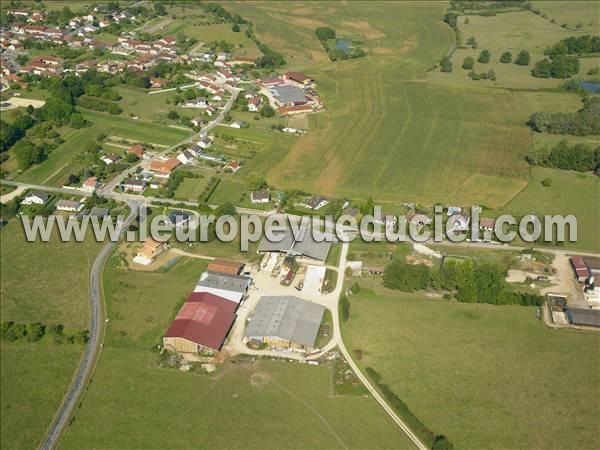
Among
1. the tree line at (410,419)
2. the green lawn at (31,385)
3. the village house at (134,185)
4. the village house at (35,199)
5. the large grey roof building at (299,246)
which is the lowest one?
the green lawn at (31,385)

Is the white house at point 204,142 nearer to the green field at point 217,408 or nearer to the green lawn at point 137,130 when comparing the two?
the green lawn at point 137,130

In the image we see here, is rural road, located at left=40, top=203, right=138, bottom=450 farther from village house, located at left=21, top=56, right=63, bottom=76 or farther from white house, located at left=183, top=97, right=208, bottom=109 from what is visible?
village house, located at left=21, top=56, right=63, bottom=76

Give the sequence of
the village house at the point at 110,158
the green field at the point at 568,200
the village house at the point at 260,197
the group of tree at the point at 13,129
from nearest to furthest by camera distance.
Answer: the green field at the point at 568,200 → the village house at the point at 260,197 → the village house at the point at 110,158 → the group of tree at the point at 13,129

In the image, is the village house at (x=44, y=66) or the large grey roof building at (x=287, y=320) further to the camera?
the village house at (x=44, y=66)

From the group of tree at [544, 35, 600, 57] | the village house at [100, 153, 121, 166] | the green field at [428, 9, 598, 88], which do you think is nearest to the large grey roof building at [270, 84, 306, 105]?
the green field at [428, 9, 598, 88]

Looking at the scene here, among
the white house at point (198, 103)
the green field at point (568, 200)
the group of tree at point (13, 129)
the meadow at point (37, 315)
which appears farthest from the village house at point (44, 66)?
the green field at point (568, 200)

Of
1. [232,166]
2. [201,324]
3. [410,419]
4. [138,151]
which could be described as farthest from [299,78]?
[410,419]

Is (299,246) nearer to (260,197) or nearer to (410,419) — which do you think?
(260,197)
